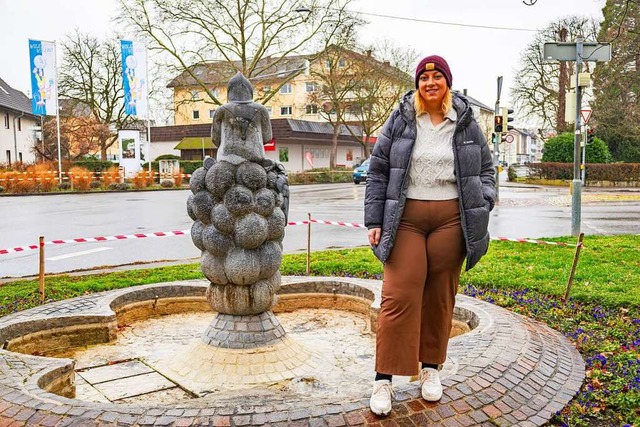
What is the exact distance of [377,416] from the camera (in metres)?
3.78

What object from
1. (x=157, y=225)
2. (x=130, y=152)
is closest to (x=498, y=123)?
(x=157, y=225)

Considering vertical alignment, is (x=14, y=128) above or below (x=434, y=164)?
above

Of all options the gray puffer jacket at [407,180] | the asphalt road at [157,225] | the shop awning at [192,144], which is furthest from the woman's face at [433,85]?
the shop awning at [192,144]

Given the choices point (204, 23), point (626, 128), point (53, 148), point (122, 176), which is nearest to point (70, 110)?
point (53, 148)

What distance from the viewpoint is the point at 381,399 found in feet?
12.4

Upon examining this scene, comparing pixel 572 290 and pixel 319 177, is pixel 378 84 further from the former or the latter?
pixel 572 290

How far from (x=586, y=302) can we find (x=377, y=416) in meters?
4.60

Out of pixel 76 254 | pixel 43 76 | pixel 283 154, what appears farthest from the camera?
pixel 283 154

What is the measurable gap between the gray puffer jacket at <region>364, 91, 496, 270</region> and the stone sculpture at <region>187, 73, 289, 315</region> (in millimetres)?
1757

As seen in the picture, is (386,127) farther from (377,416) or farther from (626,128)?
(626,128)

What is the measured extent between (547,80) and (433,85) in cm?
5043

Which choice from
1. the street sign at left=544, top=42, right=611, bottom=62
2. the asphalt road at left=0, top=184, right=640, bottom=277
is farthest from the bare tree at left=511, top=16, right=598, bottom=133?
the street sign at left=544, top=42, right=611, bottom=62

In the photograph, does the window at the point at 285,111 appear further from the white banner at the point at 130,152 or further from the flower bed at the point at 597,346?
the flower bed at the point at 597,346

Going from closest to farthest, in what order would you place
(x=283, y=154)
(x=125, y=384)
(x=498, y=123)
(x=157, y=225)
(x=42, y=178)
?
(x=125, y=384) → (x=157, y=225) → (x=498, y=123) → (x=42, y=178) → (x=283, y=154)
